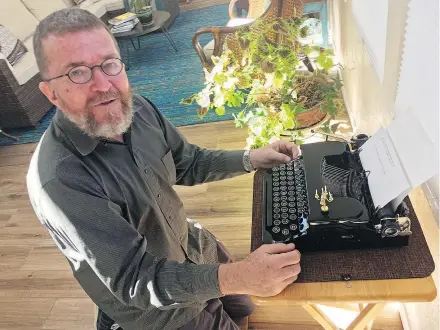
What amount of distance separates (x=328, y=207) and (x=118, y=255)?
1.74ft

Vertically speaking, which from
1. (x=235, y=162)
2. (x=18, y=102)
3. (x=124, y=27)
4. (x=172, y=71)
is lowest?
(x=172, y=71)

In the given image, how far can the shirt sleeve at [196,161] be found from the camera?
1.40 meters

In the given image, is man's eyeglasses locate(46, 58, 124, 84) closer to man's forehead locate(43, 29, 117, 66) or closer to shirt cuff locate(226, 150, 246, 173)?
man's forehead locate(43, 29, 117, 66)

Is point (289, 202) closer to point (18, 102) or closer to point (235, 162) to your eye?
point (235, 162)

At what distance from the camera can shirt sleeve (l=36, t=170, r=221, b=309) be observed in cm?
100

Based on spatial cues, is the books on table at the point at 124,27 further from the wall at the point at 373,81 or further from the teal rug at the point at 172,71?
the wall at the point at 373,81

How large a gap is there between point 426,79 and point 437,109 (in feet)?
0.30

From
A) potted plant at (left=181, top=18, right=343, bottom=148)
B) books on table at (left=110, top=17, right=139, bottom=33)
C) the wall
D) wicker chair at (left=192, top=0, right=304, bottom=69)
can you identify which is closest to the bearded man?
the wall

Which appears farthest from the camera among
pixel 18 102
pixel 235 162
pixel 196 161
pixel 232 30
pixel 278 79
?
pixel 18 102

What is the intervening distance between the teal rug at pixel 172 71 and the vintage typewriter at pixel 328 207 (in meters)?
2.07

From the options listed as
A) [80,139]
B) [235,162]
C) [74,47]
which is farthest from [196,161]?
[74,47]

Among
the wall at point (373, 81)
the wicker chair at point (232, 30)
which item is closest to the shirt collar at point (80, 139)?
the wall at point (373, 81)

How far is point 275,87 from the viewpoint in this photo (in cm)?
200

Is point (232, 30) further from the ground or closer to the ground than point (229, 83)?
closer to the ground
